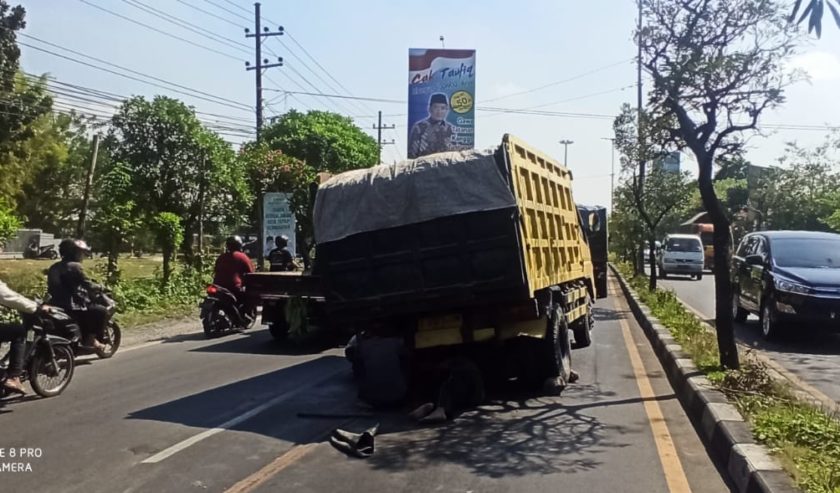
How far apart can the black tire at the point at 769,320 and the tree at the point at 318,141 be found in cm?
1960

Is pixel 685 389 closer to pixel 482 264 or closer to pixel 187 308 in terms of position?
pixel 482 264

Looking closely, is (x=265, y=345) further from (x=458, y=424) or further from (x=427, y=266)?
(x=458, y=424)

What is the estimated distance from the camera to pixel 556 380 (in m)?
8.75

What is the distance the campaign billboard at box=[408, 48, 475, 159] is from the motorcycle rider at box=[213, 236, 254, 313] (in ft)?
55.2

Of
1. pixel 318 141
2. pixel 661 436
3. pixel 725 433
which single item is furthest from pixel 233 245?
pixel 318 141

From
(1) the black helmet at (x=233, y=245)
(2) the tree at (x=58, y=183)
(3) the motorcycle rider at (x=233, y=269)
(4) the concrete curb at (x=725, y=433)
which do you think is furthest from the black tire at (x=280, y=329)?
(2) the tree at (x=58, y=183)

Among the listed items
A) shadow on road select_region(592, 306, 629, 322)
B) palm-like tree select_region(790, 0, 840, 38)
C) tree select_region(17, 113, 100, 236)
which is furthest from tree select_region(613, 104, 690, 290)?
tree select_region(17, 113, 100, 236)

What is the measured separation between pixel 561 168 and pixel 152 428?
6824 mm

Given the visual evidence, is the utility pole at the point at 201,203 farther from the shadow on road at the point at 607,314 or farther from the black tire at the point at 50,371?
the black tire at the point at 50,371

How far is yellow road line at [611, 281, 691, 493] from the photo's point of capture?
5629 millimetres

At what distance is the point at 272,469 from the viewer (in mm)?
5844

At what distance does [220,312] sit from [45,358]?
5.37 metres

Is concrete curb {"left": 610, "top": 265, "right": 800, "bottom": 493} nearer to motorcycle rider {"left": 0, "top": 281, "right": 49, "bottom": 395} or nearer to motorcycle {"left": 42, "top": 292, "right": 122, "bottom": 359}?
motorcycle rider {"left": 0, "top": 281, "right": 49, "bottom": 395}

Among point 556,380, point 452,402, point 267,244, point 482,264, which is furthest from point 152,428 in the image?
point 267,244
